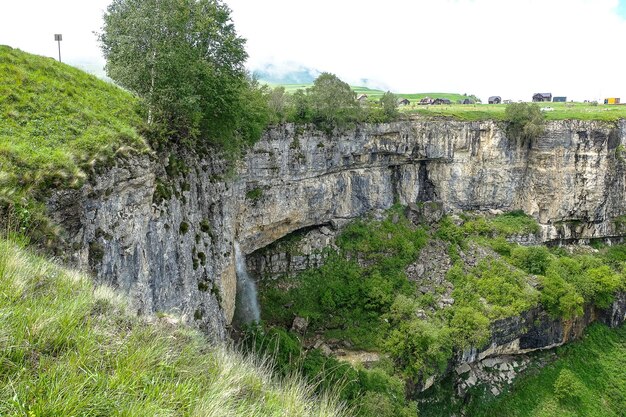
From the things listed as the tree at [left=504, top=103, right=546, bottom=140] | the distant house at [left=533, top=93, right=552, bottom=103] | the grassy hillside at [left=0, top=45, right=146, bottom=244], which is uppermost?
the distant house at [left=533, top=93, right=552, bottom=103]

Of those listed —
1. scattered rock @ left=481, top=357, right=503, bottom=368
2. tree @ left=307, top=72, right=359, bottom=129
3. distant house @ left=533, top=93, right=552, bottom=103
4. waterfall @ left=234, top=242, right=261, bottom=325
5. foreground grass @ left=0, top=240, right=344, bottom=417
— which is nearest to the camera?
foreground grass @ left=0, top=240, right=344, bottom=417

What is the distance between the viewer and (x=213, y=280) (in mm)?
20016

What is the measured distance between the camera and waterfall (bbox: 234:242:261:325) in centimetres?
3109

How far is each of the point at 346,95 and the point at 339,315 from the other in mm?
18573

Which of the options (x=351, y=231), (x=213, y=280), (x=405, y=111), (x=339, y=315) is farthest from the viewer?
(x=405, y=111)

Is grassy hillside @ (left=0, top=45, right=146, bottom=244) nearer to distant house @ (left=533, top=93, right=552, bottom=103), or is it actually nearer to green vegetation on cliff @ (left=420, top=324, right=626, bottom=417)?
green vegetation on cliff @ (left=420, top=324, right=626, bottom=417)

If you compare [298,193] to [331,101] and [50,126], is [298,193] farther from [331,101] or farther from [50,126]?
[50,126]

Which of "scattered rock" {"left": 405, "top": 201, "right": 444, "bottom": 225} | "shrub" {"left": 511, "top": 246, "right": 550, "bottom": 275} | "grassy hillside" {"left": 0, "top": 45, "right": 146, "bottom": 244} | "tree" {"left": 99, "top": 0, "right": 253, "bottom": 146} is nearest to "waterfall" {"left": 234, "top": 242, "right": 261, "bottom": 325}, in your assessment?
"tree" {"left": 99, "top": 0, "right": 253, "bottom": 146}

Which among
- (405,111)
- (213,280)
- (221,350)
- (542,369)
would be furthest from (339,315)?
(221,350)

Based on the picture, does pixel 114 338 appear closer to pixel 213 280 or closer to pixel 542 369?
pixel 213 280

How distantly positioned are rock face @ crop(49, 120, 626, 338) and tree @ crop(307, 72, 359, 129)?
153 centimetres

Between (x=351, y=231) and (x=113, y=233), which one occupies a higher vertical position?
(x=113, y=233)

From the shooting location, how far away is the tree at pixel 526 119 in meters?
41.0

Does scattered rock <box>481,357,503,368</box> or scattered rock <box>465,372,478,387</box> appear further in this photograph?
scattered rock <box>481,357,503,368</box>
